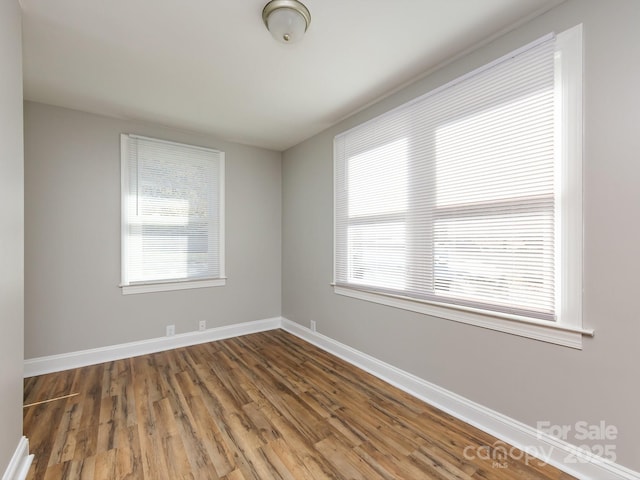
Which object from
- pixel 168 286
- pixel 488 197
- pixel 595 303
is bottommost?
pixel 168 286

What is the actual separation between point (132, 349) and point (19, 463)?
5.67ft

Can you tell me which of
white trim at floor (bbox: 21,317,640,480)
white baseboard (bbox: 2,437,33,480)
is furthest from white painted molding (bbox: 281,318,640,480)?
white baseboard (bbox: 2,437,33,480)

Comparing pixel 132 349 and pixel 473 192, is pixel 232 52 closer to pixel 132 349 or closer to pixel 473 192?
pixel 473 192

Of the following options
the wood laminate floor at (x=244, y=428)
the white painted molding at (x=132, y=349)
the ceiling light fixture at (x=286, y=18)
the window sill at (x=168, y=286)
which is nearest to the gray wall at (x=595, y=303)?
the wood laminate floor at (x=244, y=428)

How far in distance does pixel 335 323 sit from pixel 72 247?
2914 millimetres

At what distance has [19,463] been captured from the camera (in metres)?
1.59

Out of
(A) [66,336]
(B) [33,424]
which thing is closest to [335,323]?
(B) [33,424]

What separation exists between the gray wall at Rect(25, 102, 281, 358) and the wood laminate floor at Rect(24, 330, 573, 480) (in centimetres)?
44

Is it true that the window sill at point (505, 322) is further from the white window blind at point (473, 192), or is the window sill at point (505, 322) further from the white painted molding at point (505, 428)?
the white painted molding at point (505, 428)

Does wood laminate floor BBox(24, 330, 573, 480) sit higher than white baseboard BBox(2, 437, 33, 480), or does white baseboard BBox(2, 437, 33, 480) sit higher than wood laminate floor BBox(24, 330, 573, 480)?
white baseboard BBox(2, 437, 33, 480)

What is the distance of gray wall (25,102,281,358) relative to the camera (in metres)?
2.81

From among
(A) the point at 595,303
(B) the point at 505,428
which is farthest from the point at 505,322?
(B) the point at 505,428

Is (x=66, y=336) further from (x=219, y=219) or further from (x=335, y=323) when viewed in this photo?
(x=335, y=323)

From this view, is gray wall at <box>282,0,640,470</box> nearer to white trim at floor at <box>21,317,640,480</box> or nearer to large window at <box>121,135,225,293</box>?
white trim at floor at <box>21,317,640,480</box>
